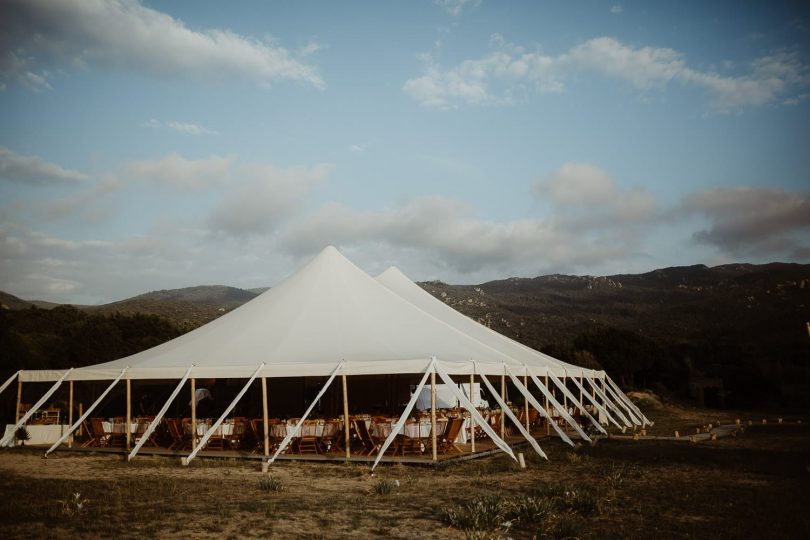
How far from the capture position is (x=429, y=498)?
6766mm

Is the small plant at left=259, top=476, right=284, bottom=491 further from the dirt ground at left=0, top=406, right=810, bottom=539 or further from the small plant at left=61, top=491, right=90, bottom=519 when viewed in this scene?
the small plant at left=61, top=491, right=90, bottom=519

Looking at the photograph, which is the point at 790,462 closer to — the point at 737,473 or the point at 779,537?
the point at 737,473

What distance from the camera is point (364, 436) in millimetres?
10719

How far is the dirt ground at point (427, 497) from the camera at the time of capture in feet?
17.5

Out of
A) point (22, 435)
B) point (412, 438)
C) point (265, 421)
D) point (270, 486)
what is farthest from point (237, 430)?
point (22, 435)

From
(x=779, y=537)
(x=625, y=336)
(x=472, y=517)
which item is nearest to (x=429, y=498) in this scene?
(x=472, y=517)

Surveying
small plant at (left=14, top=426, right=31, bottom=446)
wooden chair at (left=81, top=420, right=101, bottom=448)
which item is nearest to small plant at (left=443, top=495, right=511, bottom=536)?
wooden chair at (left=81, top=420, right=101, bottom=448)

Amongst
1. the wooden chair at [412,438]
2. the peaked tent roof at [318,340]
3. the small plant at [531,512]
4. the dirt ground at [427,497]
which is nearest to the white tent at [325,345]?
the peaked tent roof at [318,340]

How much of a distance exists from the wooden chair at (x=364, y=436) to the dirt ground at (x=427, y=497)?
88cm

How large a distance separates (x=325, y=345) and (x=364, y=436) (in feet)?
5.69

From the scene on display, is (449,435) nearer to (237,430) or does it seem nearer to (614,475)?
(614,475)

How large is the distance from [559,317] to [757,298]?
1380cm

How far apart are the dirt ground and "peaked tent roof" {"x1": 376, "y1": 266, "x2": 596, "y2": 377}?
3012 millimetres

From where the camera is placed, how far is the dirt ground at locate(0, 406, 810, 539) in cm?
534
